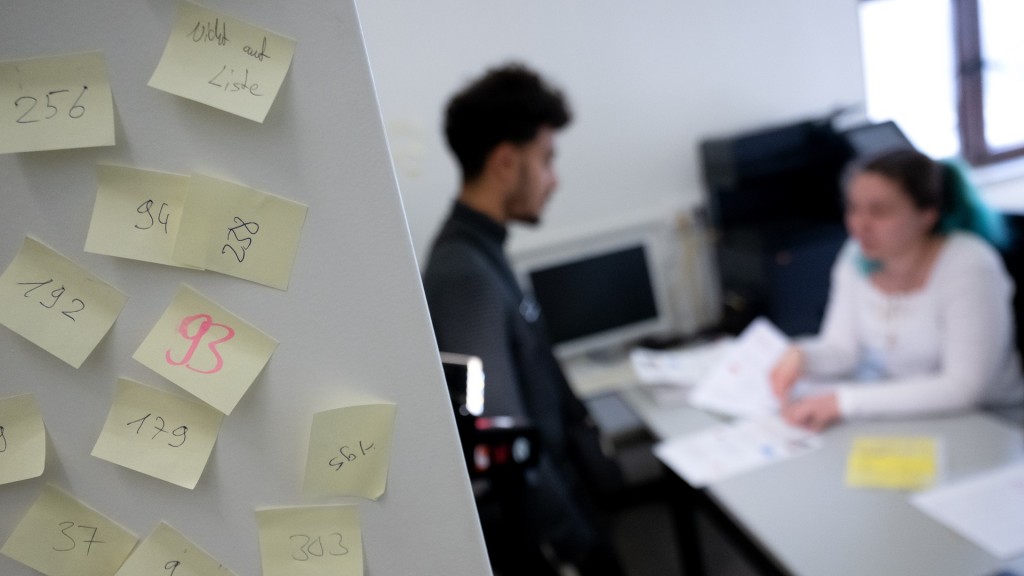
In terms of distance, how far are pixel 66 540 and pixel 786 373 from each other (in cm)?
142

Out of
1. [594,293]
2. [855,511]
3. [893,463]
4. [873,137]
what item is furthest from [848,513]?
[873,137]

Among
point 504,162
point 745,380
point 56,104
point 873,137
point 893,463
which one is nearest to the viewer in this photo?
point 56,104

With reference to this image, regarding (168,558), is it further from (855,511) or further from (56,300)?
(855,511)

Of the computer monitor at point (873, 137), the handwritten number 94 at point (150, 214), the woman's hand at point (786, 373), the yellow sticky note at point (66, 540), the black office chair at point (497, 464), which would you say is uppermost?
the handwritten number 94 at point (150, 214)

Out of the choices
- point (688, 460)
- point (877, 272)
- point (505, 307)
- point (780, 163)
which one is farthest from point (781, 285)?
point (505, 307)

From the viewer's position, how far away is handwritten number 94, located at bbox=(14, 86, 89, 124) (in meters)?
0.47

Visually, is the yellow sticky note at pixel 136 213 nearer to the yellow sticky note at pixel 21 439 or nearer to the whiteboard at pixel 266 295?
the whiteboard at pixel 266 295

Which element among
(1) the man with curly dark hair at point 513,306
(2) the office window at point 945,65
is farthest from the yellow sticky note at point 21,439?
(2) the office window at point 945,65

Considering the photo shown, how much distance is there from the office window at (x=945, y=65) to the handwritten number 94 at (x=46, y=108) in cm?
256

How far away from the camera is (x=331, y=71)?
500 mm

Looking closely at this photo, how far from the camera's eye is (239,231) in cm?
51

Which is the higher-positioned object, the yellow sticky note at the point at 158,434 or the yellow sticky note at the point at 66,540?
the yellow sticky note at the point at 158,434

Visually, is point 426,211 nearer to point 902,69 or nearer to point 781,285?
point 781,285

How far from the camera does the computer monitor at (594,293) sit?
251cm
